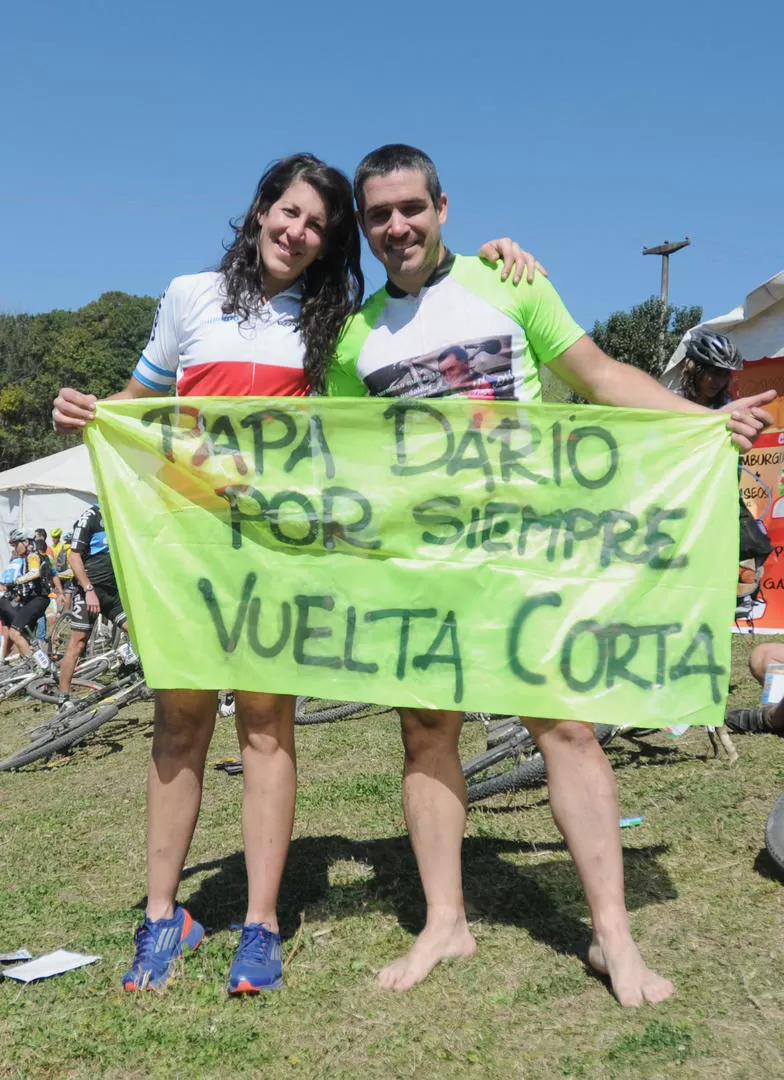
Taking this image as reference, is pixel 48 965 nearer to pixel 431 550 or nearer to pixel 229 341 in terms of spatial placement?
pixel 431 550

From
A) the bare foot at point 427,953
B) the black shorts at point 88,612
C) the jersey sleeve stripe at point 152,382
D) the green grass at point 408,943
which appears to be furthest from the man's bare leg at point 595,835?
the black shorts at point 88,612

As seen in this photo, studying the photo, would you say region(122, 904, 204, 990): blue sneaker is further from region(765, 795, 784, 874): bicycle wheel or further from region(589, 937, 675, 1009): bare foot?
region(765, 795, 784, 874): bicycle wheel

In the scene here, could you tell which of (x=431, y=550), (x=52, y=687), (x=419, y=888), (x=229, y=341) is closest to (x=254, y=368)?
(x=229, y=341)

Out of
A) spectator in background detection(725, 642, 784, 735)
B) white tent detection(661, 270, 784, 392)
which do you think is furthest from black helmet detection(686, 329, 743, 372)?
white tent detection(661, 270, 784, 392)

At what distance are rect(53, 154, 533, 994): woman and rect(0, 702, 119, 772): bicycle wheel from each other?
472 centimetres

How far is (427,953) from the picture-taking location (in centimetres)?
284

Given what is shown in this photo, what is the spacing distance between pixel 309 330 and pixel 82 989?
1.95 metres

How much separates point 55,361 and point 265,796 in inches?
2780

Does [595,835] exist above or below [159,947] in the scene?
above

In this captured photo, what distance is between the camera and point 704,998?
256cm

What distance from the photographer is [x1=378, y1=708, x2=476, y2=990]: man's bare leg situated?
2930mm

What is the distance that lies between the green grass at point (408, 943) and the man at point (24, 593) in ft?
27.9

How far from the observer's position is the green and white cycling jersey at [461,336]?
112 inches

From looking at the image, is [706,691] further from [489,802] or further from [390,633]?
[489,802]
